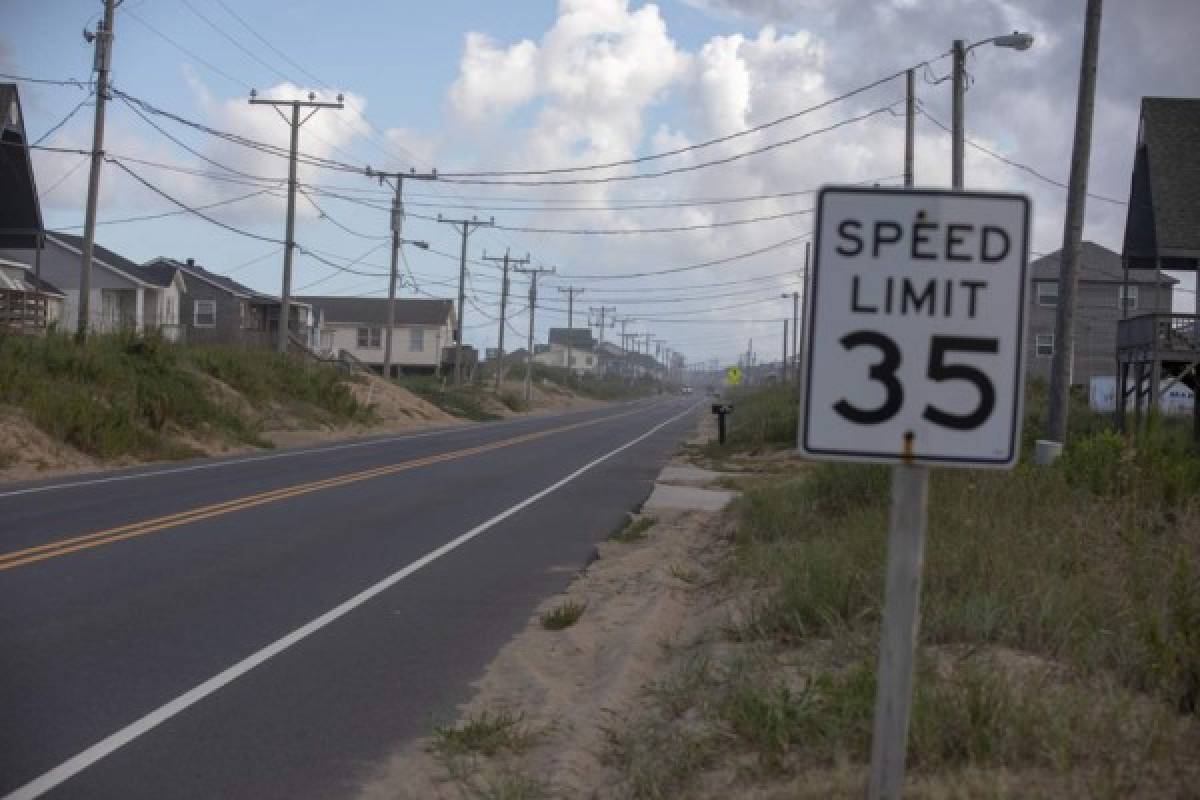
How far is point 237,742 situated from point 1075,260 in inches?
546

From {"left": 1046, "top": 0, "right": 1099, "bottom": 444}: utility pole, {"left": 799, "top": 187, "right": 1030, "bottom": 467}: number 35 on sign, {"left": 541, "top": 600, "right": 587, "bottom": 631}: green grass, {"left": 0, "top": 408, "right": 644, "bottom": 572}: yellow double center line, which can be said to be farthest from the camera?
{"left": 1046, "top": 0, "right": 1099, "bottom": 444}: utility pole

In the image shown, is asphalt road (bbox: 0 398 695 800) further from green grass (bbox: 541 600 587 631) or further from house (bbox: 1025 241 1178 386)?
house (bbox: 1025 241 1178 386)

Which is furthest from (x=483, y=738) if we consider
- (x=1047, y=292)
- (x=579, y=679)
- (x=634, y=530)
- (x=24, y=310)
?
(x=1047, y=292)

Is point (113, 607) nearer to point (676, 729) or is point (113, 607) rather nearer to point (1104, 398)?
point (676, 729)

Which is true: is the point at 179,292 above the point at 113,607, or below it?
above

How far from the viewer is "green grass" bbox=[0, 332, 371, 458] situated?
26781mm

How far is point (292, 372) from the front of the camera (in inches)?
1788

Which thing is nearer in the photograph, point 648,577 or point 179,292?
point 648,577

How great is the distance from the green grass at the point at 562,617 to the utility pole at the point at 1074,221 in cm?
904

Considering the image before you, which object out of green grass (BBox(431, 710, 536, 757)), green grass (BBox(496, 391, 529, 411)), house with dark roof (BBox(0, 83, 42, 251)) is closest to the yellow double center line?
green grass (BBox(431, 710, 536, 757))

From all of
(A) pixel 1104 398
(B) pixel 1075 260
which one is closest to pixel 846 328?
(B) pixel 1075 260

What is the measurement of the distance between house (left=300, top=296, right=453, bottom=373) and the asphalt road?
6819cm

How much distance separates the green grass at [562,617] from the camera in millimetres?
10438

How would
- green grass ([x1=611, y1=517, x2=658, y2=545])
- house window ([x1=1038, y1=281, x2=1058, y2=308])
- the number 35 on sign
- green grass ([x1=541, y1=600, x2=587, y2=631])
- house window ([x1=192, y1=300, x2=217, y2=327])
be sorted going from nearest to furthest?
the number 35 on sign → green grass ([x1=541, y1=600, x2=587, y2=631]) → green grass ([x1=611, y1=517, x2=658, y2=545]) → house window ([x1=1038, y1=281, x2=1058, y2=308]) → house window ([x1=192, y1=300, x2=217, y2=327])
